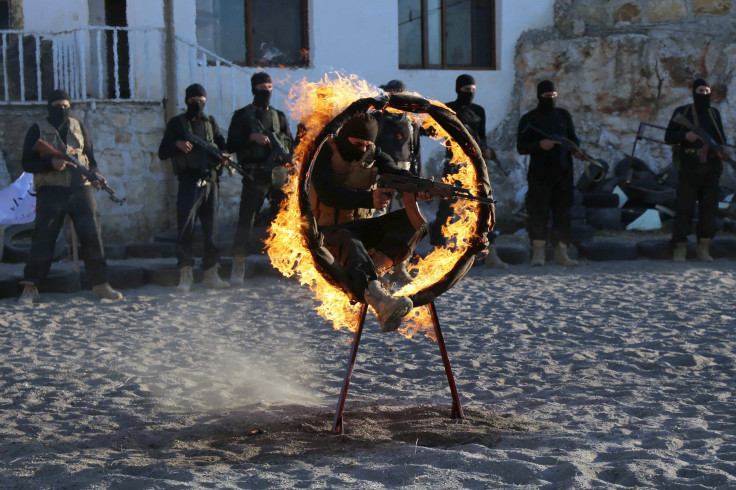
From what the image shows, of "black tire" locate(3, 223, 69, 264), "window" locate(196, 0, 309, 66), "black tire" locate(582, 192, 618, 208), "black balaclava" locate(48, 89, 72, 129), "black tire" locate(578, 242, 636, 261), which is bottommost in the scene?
"black tire" locate(578, 242, 636, 261)

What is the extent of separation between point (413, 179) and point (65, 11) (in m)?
11.1

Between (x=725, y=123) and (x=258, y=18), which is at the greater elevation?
(x=258, y=18)

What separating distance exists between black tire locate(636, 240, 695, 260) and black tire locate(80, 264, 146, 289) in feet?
23.0

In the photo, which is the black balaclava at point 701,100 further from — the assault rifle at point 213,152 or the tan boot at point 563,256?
the assault rifle at point 213,152

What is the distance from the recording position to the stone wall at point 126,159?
45.0 feet

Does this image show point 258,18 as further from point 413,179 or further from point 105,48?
point 413,179

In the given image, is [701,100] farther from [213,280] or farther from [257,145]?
[213,280]

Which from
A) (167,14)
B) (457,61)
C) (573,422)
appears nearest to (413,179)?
(573,422)

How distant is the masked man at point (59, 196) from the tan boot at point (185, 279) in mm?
784

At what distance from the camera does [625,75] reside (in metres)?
17.1

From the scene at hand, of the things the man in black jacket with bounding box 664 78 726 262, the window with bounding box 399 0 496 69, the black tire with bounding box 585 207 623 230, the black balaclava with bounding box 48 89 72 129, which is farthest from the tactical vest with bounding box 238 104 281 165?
the black tire with bounding box 585 207 623 230

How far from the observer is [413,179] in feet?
17.1

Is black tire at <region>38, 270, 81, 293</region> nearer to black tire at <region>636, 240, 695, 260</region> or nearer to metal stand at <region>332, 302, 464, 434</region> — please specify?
metal stand at <region>332, 302, 464, 434</region>

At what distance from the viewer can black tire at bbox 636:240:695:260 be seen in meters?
12.7
